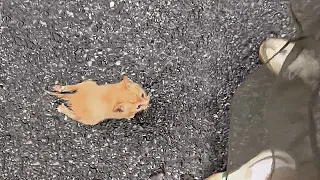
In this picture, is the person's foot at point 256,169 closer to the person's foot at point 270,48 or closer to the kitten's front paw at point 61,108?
the person's foot at point 270,48

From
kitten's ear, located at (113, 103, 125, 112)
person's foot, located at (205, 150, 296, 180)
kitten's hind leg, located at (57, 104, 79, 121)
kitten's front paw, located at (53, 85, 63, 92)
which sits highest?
kitten's front paw, located at (53, 85, 63, 92)

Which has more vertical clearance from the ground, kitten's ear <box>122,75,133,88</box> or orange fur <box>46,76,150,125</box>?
kitten's ear <box>122,75,133,88</box>

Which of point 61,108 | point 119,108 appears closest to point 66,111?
point 61,108

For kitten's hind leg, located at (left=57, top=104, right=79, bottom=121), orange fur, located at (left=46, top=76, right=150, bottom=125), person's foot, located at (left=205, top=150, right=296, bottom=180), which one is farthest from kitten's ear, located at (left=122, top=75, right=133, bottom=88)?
person's foot, located at (left=205, top=150, right=296, bottom=180)

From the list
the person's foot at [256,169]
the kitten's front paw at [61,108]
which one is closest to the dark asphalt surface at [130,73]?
the kitten's front paw at [61,108]

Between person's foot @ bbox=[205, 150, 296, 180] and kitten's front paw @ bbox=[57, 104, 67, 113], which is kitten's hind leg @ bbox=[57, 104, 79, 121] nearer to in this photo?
kitten's front paw @ bbox=[57, 104, 67, 113]

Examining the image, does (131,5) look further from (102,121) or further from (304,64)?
(304,64)

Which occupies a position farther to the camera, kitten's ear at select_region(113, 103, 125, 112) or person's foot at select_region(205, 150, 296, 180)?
kitten's ear at select_region(113, 103, 125, 112)

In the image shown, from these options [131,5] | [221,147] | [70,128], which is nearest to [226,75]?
[221,147]
